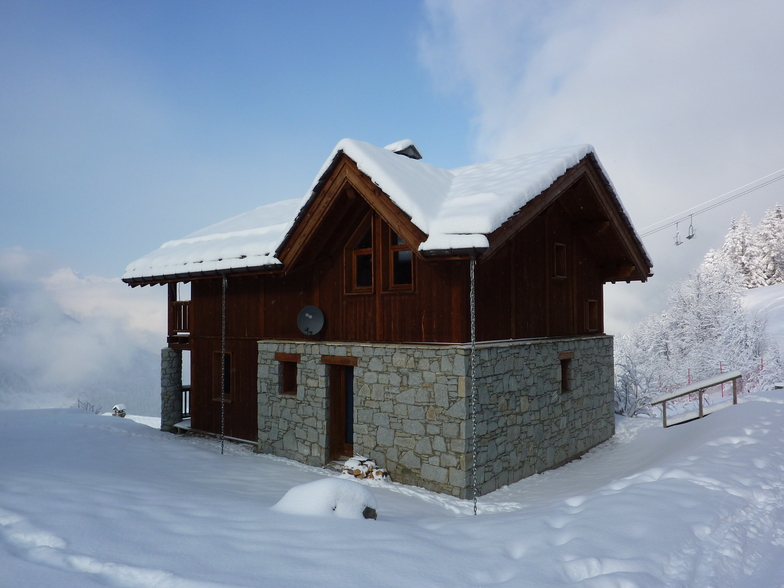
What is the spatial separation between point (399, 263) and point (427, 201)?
1.42m

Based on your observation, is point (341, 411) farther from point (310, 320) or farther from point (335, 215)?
point (335, 215)

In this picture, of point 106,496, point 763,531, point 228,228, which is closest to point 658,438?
point 763,531

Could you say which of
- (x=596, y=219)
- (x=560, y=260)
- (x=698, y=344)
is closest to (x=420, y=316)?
(x=560, y=260)

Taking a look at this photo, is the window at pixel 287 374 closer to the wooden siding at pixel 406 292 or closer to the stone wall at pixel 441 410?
the stone wall at pixel 441 410

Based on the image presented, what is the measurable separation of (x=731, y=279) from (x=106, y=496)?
1429 inches

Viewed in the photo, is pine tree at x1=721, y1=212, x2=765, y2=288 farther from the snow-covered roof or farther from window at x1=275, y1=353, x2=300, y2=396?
window at x1=275, y1=353, x2=300, y2=396

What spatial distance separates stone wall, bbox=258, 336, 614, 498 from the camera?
8875 mm

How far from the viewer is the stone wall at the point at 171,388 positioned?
628 inches

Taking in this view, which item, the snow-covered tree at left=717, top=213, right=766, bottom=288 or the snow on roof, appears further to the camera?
the snow-covered tree at left=717, top=213, right=766, bottom=288

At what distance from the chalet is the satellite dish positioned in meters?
0.03

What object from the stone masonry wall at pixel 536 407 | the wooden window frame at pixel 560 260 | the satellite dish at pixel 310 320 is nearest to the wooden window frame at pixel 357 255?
the satellite dish at pixel 310 320

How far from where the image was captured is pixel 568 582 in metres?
4.22

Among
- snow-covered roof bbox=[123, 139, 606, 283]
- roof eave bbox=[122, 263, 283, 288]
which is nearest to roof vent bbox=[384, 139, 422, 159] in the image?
snow-covered roof bbox=[123, 139, 606, 283]

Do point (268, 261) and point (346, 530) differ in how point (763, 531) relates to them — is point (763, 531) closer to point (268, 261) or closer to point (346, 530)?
point (346, 530)
